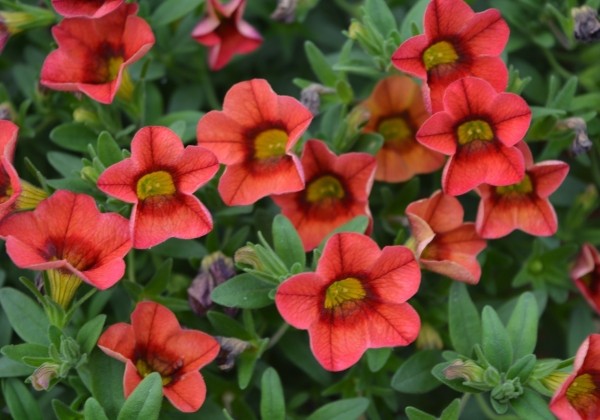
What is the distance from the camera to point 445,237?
1768 millimetres

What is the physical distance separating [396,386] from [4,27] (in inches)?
45.8

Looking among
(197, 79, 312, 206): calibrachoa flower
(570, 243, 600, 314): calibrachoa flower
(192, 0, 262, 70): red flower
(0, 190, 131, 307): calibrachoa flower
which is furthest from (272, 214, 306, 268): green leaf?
(570, 243, 600, 314): calibrachoa flower

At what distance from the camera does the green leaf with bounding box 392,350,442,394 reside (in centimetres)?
173

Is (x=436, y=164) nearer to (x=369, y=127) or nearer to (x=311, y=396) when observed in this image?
(x=369, y=127)

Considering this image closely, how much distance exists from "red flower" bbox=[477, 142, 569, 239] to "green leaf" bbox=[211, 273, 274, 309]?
46 centimetres

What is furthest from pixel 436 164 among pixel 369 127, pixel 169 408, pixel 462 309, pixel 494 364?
pixel 169 408

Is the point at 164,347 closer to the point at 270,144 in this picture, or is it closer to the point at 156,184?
the point at 156,184

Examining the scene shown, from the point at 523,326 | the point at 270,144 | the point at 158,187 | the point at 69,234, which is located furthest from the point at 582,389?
the point at 69,234

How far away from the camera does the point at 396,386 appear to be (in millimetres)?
1720

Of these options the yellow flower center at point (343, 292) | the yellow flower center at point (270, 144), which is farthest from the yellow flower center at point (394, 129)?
the yellow flower center at point (343, 292)

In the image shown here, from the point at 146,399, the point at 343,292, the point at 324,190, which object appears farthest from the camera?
the point at 324,190

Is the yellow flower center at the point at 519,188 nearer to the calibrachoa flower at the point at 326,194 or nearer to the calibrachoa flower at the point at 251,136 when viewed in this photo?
the calibrachoa flower at the point at 326,194

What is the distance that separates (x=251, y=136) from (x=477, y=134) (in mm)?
455

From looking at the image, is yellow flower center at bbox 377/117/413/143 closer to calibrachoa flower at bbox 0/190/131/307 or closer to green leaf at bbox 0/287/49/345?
calibrachoa flower at bbox 0/190/131/307
